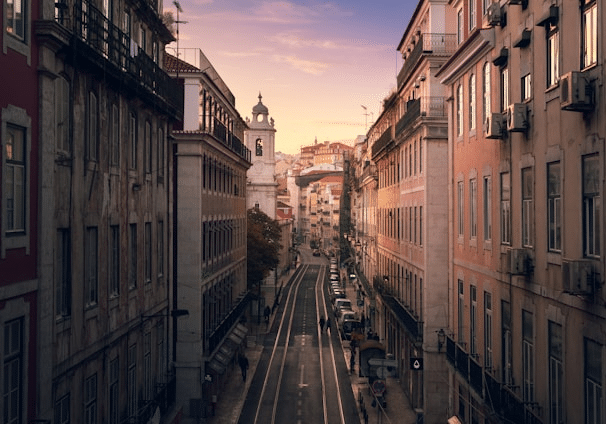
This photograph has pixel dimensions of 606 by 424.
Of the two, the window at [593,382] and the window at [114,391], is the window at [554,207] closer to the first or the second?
the window at [593,382]

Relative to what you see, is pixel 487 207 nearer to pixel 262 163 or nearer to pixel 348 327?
pixel 348 327

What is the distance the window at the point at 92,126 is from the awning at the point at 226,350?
18924 mm

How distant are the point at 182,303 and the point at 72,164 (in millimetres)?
18592

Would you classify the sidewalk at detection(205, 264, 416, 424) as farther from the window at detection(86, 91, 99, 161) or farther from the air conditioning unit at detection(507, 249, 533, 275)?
the window at detection(86, 91, 99, 161)

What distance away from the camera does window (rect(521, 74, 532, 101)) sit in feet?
59.1

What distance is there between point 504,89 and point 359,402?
826 inches

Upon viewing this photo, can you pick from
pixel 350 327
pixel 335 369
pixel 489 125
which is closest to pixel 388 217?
pixel 335 369

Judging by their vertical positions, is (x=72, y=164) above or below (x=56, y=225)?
above

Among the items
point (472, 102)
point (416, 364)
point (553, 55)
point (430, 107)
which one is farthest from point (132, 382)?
point (430, 107)

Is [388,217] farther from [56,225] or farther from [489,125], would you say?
[56,225]

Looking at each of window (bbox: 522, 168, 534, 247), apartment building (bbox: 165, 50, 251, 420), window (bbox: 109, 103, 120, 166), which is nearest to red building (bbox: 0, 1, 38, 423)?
window (bbox: 109, 103, 120, 166)

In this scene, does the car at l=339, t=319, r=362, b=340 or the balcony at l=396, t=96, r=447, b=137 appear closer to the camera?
the balcony at l=396, t=96, r=447, b=137

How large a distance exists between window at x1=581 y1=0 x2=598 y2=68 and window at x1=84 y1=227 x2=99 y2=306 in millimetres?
11697

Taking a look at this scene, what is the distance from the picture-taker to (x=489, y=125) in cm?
2003
